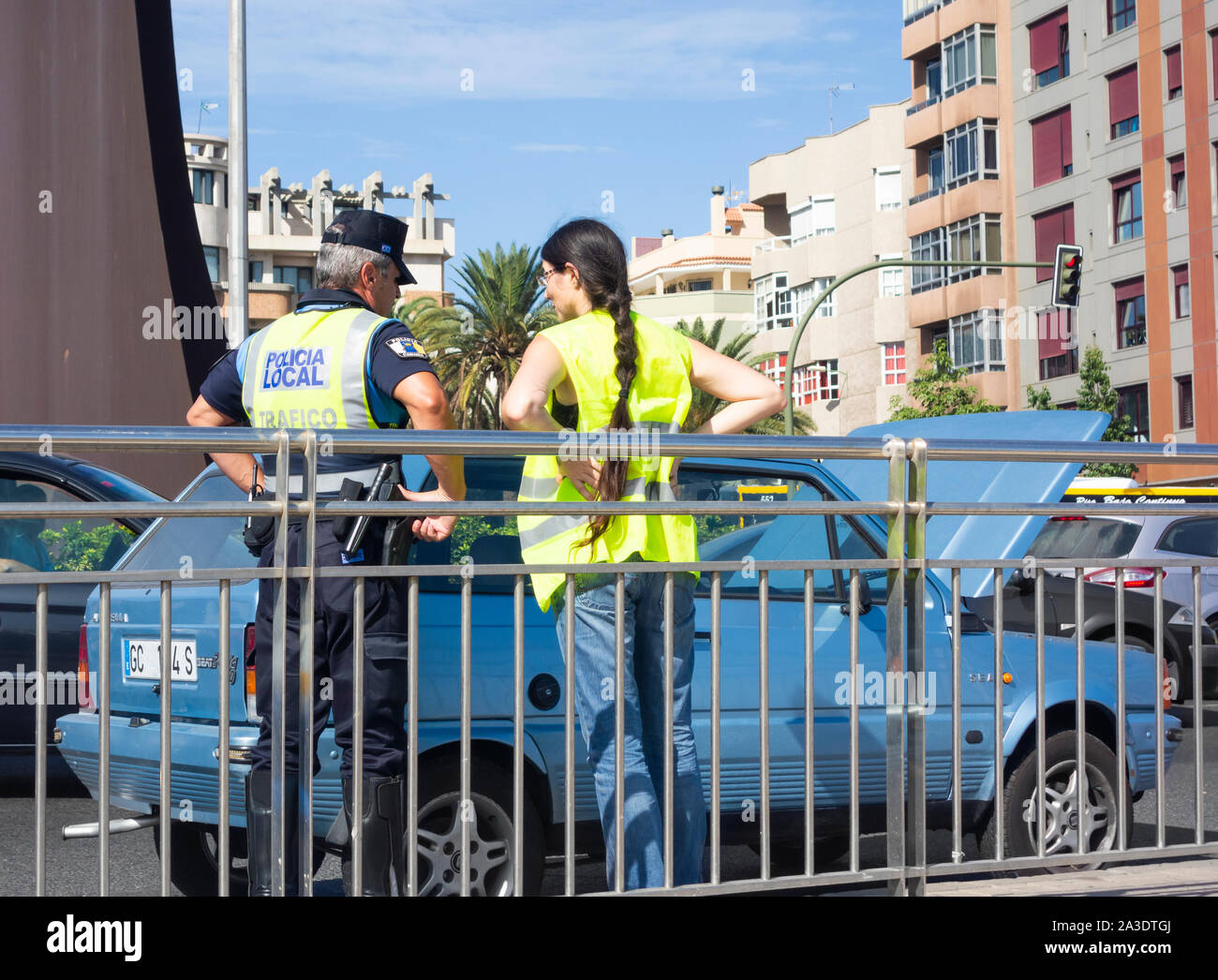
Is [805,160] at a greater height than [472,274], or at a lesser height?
greater

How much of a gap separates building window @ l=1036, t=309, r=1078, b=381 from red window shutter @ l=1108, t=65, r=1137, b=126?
6118 millimetres

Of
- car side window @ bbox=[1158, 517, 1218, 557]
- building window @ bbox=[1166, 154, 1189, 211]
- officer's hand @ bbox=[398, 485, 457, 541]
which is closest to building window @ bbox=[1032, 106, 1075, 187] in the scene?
building window @ bbox=[1166, 154, 1189, 211]

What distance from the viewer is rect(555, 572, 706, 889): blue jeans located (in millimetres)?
4094

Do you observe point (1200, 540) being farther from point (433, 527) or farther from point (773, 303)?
point (773, 303)

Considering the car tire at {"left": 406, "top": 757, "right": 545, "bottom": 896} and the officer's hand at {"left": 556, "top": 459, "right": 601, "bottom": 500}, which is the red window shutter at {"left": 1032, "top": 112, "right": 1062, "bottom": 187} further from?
the car tire at {"left": 406, "top": 757, "right": 545, "bottom": 896}

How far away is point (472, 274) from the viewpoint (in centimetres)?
4259

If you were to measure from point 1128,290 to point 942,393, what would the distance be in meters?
6.23

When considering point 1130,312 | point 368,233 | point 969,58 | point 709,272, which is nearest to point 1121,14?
point 969,58

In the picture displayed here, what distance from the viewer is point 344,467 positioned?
4117 millimetres

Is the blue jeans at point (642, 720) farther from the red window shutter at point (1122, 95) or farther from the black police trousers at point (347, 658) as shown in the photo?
the red window shutter at point (1122, 95)

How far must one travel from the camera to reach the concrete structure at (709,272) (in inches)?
3455
